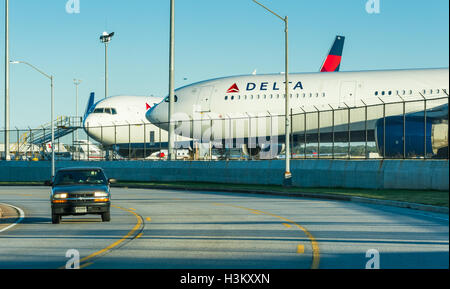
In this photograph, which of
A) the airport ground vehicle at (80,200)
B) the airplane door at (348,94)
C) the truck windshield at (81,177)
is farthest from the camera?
the airplane door at (348,94)

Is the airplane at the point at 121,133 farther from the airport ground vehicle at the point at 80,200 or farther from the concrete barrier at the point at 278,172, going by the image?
the airport ground vehicle at the point at 80,200

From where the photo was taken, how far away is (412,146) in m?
33.5

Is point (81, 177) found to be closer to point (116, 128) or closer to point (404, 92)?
point (404, 92)

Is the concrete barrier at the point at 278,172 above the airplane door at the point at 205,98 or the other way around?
the other way around

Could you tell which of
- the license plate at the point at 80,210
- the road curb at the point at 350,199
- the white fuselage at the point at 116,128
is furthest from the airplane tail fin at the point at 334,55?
the license plate at the point at 80,210

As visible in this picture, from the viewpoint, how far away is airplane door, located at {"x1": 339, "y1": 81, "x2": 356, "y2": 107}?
141ft

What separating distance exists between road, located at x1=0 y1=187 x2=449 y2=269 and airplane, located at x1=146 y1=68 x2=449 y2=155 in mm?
17299

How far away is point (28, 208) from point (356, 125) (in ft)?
63.6

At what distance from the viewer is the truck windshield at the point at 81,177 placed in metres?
21.4

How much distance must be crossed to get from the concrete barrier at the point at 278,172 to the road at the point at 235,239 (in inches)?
278

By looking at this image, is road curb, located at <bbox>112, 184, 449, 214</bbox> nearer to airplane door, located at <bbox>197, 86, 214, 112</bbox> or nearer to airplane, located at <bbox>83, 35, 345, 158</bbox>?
airplane door, located at <bbox>197, 86, 214, 112</bbox>

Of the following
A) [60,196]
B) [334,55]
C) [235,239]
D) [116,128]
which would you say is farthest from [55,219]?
[334,55]

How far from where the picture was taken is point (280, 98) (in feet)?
145
